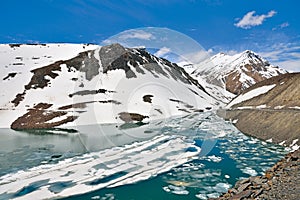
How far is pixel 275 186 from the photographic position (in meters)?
14.5

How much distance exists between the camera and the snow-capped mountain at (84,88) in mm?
74125

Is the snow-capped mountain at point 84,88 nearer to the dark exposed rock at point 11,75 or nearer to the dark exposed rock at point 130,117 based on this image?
the dark exposed rock at point 130,117

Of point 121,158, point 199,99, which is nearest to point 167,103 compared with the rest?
point 199,99

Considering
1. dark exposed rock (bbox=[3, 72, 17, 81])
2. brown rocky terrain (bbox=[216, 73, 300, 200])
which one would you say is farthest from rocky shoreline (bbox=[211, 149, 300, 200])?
dark exposed rock (bbox=[3, 72, 17, 81])

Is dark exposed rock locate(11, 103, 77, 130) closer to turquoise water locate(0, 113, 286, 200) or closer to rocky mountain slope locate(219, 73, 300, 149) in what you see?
turquoise water locate(0, 113, 286, 200)

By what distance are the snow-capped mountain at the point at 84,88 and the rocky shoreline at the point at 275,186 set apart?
56049mm

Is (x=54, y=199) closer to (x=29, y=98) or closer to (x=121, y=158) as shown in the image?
(x=121, y=158)

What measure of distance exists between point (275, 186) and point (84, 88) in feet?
273

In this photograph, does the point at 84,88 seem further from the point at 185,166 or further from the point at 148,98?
the point at 185,166

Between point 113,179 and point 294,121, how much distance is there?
2480cm

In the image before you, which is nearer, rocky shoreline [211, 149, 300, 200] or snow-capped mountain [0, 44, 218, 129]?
rocky shoreline [211, 149, 300, 200]

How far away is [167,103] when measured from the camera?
307 ft

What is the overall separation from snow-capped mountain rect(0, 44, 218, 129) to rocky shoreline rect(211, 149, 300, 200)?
56.0m

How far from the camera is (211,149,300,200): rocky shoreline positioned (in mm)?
13148
